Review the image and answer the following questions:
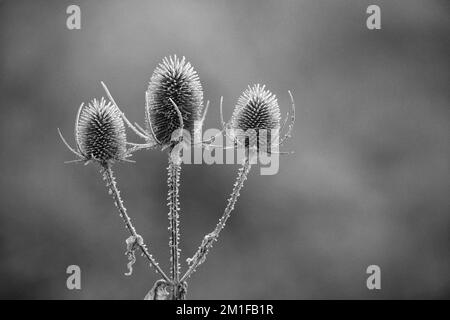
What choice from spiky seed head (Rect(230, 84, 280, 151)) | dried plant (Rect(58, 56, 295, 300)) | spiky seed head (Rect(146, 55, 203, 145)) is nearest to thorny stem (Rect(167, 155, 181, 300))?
dried plant (Rect(58, 56, 295, 300))

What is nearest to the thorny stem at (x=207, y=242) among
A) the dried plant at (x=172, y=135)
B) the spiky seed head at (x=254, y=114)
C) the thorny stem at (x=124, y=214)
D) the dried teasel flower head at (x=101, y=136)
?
the dried plant at (x=172, y=135)

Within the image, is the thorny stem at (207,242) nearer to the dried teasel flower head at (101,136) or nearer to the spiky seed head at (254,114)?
the spiky seed head at (254,114)

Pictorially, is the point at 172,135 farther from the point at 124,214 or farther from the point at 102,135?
the point at 124,214

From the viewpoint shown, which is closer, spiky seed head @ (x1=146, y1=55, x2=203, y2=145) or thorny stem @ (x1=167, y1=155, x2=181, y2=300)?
thorny stem @ (x1=167, y1=155, x2=181, y2=300)

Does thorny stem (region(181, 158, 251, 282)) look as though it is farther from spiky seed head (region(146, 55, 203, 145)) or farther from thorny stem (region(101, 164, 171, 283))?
spiky seed head (region(146, 55, 203, 145))

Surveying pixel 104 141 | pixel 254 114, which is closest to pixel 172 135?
pixel 104 141

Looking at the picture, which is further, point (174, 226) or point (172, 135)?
point (172, 135)
